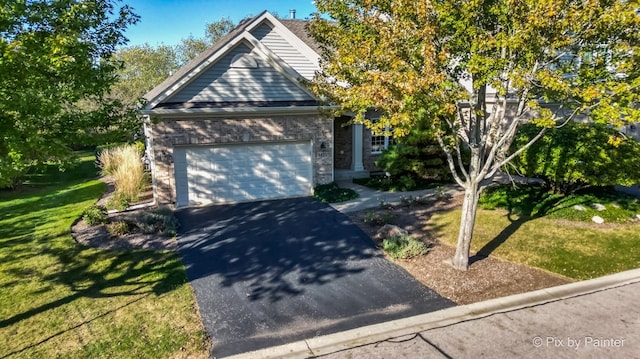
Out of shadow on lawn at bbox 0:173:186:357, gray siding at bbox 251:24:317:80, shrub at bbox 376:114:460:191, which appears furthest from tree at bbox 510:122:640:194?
shadow on lawn at bbox 0:173:186:357

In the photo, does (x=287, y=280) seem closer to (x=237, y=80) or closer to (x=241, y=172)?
(x=241, y=172)

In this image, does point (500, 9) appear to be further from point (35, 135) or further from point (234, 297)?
point (35, 135)

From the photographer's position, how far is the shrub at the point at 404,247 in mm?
9375

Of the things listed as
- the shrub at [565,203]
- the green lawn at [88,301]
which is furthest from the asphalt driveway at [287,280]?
the shrub at [565,203]

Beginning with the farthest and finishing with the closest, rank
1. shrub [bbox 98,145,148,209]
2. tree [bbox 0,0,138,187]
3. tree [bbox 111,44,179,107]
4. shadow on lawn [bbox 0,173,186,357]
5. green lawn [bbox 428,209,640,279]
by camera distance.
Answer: tree [bbox 111,44,179,107] → shrub [bbox 98,145,148,209] → green lawn [bbox 428,209,640,279] → shadow on lawn [bbox 0,173,186,357] → tree [bbox 0,0,138,187]

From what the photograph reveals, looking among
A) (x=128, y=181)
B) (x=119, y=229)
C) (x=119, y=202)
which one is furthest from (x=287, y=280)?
(x=128, y=181)

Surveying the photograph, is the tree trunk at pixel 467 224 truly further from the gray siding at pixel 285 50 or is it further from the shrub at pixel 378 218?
the gray siding at pixel 285 50

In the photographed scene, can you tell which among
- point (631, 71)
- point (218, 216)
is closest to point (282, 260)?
point (218, 216)

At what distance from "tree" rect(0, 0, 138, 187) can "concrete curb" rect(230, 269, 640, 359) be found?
14.4 feet

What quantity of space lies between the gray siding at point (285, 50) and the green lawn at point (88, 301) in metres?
10.6

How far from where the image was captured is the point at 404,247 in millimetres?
9539

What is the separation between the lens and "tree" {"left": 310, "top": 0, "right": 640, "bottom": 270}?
21.8 ft

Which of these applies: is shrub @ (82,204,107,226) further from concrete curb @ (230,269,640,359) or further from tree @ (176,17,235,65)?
tree @ (176,17,235,65)

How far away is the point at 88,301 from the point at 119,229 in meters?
3.65
